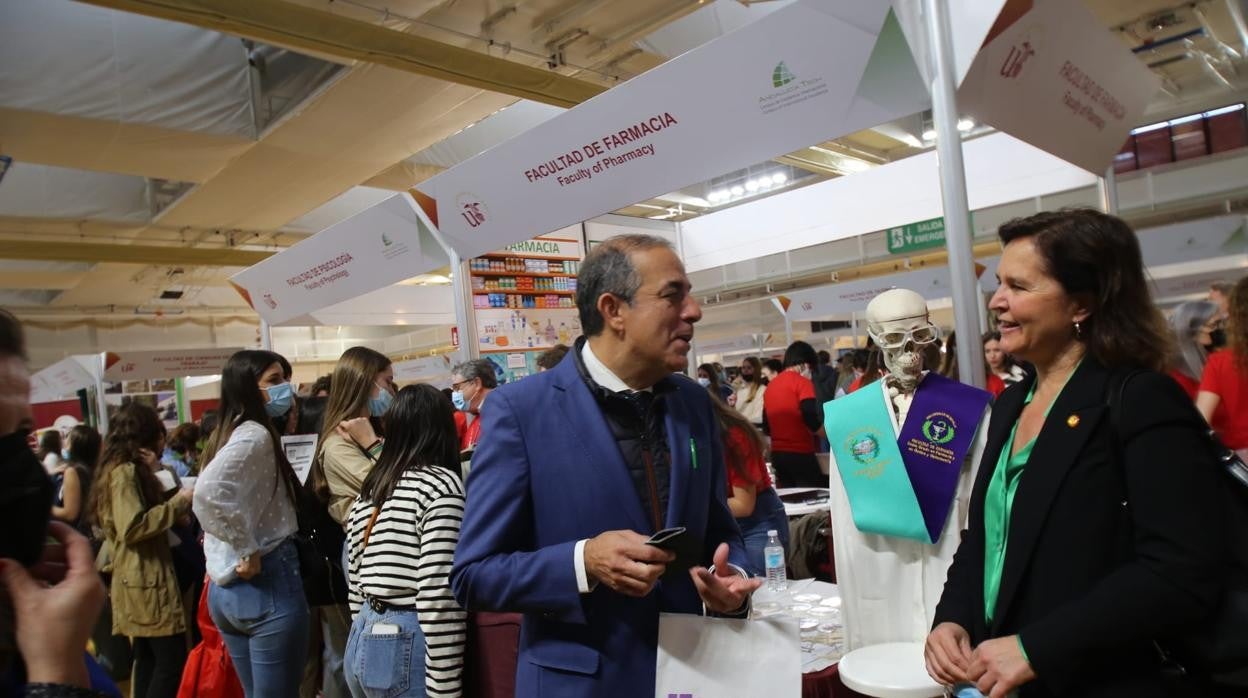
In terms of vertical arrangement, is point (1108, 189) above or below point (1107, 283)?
above

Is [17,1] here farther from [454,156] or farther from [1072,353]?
[1072,353]

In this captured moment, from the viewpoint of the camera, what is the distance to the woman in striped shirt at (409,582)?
2174 millimetres

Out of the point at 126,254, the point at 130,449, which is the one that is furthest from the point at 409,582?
the point at 126,254

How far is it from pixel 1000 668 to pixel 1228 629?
33cm

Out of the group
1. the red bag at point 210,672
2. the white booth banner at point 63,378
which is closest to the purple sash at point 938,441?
the red bag at point 210,672

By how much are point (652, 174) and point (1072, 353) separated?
2.03m

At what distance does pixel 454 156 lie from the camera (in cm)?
888

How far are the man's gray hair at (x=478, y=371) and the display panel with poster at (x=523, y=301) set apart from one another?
92 cm

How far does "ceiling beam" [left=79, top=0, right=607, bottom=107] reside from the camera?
4484 mm

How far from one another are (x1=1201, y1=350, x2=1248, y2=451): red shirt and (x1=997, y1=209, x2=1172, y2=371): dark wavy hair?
6.80ft

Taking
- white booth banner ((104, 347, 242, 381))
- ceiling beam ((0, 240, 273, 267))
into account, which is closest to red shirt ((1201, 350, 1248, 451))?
ceiling beam ((0, 240, 273, 267))

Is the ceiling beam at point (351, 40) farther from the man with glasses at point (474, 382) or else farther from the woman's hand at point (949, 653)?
the woman's hand at point (949, 653)

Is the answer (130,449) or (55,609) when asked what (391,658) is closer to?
(55,609)

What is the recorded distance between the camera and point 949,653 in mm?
1417
